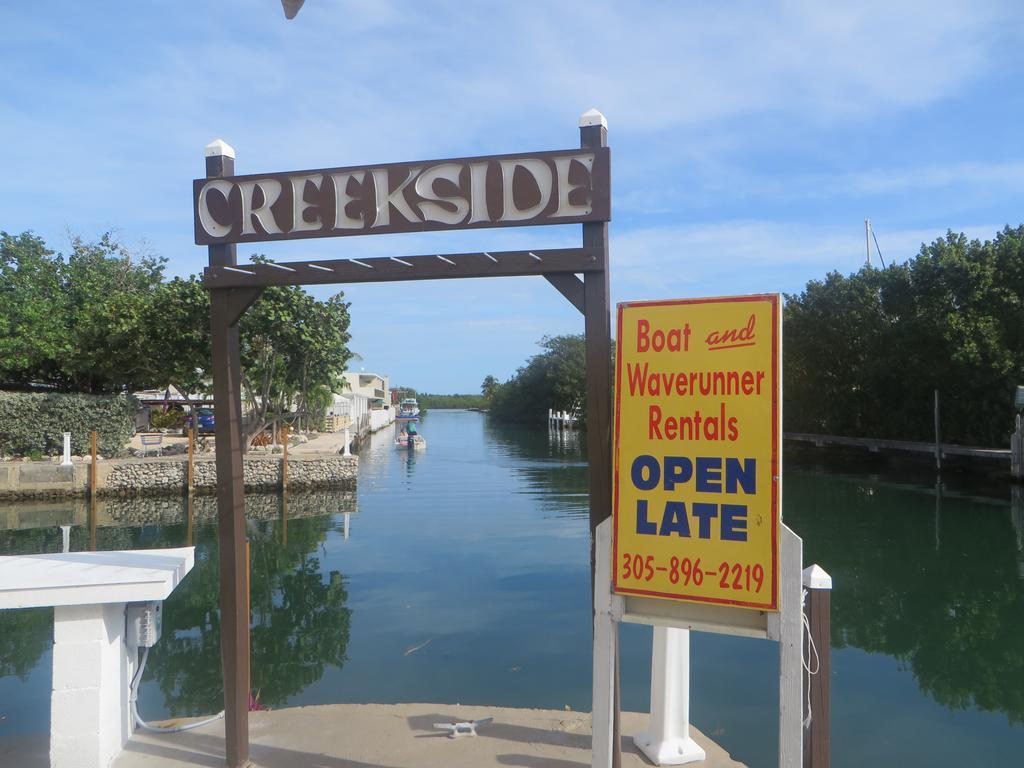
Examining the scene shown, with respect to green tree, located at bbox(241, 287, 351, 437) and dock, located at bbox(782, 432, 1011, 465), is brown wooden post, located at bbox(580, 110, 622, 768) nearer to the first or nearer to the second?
green tree, located at bbox(241, 287, 351, 437)

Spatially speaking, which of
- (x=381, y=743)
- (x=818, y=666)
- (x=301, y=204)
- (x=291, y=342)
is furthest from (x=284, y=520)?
(x=818, y=666)

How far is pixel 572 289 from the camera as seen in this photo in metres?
3.79

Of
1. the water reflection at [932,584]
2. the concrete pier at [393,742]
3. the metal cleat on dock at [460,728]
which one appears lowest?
the water reflection at [932,584]

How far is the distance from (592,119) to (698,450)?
167 cm

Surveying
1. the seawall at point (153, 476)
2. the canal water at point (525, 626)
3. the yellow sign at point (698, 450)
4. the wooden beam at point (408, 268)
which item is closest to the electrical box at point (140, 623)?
the wooden beam at point (408, 268)

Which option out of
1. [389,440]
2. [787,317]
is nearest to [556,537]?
[787,317]

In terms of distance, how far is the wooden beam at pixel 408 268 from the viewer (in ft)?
12.3

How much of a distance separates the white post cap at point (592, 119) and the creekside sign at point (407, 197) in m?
0.14

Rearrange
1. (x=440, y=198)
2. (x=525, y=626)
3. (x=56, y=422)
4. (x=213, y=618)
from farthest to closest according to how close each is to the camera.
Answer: (x=56, y=422) < (x=213, y=618) < (x=525, y=626) < (x=440, y=198)

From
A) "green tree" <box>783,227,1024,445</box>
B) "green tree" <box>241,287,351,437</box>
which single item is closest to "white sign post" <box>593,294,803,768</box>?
"green tree" <box>241,287,351,437</box>

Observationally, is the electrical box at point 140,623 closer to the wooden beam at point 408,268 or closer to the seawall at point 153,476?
the wooden beam at point 408,268

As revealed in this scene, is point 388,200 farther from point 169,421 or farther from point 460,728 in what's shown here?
point 169,421

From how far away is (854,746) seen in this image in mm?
6312

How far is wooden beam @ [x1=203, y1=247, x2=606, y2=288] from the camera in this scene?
12.3 ft
